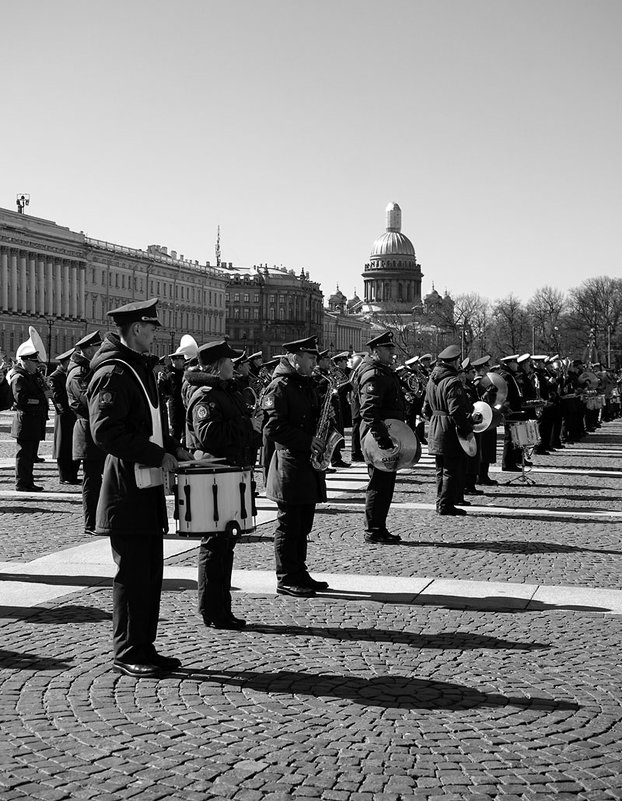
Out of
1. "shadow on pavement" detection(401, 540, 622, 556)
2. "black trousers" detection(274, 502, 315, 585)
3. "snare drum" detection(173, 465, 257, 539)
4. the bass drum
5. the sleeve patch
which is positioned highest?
the sleeve patch

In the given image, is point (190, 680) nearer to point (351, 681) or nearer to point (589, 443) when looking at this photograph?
point (351, 681)

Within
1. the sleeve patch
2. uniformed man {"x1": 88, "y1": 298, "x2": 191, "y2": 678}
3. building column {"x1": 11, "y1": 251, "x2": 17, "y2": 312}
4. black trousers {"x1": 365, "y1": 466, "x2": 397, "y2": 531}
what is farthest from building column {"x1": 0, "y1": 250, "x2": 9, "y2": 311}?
the sleeve patch

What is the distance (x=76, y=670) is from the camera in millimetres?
7340

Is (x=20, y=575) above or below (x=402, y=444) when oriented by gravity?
below

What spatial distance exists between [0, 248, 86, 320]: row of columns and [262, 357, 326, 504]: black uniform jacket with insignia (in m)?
99.5

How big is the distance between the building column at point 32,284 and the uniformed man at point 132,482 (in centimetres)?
10586

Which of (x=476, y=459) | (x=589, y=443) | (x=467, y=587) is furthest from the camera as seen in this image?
(x=589, y=443)

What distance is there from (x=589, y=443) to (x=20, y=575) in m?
24.0

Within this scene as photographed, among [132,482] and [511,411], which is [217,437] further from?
[511,411]

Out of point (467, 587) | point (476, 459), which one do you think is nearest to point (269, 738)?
point (467, 587)

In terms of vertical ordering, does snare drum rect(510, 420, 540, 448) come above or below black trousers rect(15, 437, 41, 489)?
above

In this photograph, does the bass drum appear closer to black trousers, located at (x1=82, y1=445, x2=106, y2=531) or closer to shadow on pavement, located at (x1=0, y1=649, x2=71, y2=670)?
black trousers, located at (x1=82, y1=445, x2=106, y2=531)

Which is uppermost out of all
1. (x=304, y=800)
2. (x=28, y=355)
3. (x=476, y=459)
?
(x=28, y=355)

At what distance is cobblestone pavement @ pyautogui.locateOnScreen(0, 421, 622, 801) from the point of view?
553 centimetres
